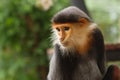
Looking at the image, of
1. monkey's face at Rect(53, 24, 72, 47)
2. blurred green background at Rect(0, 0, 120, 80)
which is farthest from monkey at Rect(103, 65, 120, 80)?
blurred green background at Rect(0, 0, 120, 80)

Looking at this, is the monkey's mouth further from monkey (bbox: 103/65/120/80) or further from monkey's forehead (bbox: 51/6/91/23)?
monkey (bbox: 103/65/120/80)

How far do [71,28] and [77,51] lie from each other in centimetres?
21

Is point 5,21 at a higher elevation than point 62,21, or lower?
higher

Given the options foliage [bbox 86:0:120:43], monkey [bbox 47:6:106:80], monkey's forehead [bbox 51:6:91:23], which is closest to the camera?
monkey's forehead [bbox 51:6:91:23]

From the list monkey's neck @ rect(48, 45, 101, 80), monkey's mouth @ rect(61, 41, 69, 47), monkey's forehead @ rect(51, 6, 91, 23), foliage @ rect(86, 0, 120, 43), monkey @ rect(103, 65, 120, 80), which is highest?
foliage @ rect(86, 0, 120, 43)

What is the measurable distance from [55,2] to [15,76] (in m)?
1.10

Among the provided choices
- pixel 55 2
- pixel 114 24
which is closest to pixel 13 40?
pixel 55 2

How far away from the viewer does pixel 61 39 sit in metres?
3.88

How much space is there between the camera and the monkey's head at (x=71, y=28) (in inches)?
152

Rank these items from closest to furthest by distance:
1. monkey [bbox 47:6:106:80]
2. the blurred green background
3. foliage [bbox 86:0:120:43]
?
monkey [bbox 47:6:106:80]
the blurred green background
foliage [bbox 86:0:120:43]

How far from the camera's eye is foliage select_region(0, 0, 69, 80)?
250 inches

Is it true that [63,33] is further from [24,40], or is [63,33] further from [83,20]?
[24,40]

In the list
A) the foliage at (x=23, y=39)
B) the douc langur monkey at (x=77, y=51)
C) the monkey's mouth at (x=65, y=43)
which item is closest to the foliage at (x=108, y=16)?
the foliage at (x=23, y=39)

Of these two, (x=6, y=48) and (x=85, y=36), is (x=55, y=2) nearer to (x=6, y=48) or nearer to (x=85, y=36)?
(x=6, y=48)
